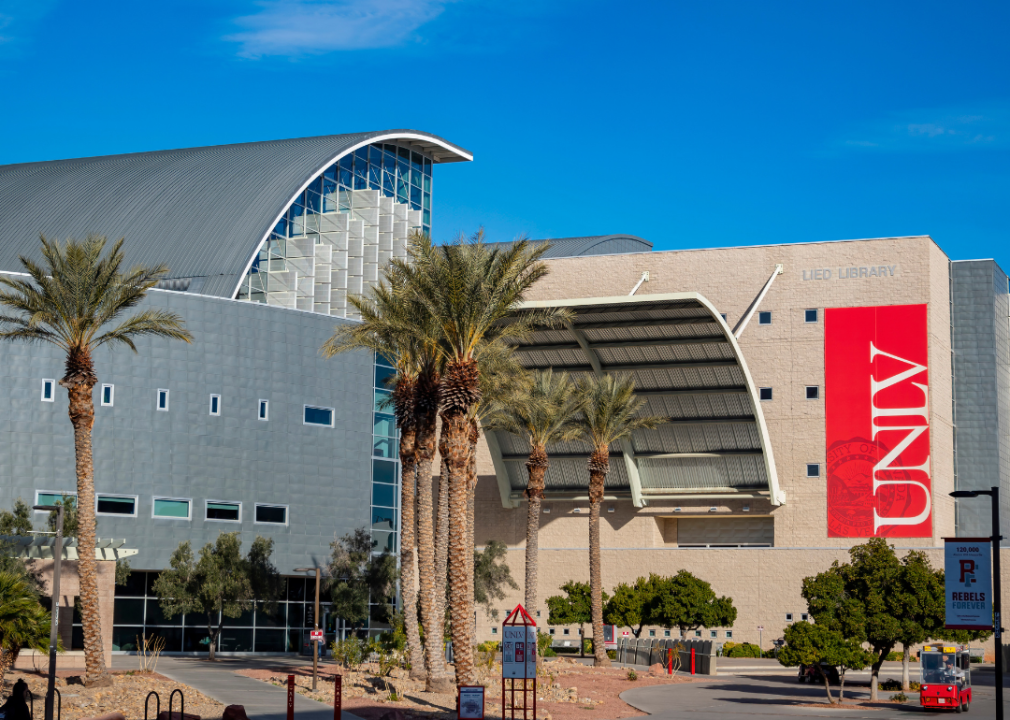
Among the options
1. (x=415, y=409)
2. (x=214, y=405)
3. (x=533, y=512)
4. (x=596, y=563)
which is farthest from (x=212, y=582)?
(x=415, y=409)

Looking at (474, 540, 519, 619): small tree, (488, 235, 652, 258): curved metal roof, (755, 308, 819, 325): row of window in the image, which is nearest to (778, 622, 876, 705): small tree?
(474, 540, 519, 619): small tree

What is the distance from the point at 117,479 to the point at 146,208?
22820 mm

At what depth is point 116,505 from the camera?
59.7 metres

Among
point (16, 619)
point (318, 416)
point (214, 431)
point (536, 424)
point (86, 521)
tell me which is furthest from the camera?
point (318, 416)

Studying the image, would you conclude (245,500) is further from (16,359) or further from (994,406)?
(994,406)

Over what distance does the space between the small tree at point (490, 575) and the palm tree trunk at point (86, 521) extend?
33.4m

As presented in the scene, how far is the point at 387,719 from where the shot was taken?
102 ft

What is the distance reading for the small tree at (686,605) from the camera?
65562 millimetres

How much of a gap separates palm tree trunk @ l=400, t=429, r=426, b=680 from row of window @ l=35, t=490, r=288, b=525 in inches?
735

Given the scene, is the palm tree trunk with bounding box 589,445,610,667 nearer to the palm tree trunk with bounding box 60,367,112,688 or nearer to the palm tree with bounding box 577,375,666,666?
the palm tree with bounding box 577,375,666,666

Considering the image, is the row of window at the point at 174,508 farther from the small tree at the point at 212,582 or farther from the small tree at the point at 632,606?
the small tree at the point at 632,606

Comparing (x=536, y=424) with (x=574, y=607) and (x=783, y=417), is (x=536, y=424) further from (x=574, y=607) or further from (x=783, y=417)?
(x=783, y=417)

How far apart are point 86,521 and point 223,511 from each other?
26249 mm

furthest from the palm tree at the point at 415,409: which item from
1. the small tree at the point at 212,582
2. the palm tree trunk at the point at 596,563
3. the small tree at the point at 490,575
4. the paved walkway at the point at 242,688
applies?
the small tree at the point at 490,575
